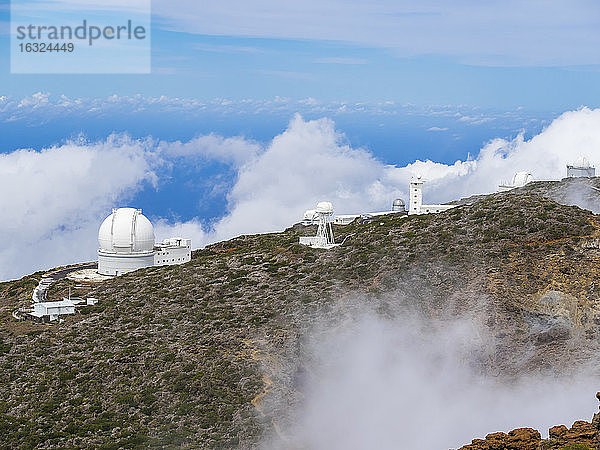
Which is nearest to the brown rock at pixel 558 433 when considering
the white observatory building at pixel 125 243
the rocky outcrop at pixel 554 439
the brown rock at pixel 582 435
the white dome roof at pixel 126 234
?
the rocky outcrop at pixel 554 439

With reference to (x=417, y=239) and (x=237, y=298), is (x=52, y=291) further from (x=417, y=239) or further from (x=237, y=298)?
(x=417, y=239)

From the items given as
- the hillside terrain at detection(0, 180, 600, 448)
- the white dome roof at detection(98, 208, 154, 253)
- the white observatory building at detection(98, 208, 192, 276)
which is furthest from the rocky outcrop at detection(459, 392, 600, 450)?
the white dome roof at detection(98, 208, 154, 253)

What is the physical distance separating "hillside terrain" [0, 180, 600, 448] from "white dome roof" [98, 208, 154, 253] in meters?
7.02

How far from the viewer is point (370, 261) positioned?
149 ft

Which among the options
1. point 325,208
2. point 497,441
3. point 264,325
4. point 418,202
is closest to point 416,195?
point 418,202

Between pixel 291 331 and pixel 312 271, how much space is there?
31.3 ft

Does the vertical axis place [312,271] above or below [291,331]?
above

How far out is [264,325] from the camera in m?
39.1

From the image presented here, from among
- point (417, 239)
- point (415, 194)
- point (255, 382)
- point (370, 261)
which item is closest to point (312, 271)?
point (370, 261)

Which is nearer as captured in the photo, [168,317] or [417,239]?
[168,317]

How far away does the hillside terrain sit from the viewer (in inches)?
1231

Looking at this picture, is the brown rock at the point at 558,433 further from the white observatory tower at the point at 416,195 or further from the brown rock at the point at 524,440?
the white observatory tower at the point at 416,195

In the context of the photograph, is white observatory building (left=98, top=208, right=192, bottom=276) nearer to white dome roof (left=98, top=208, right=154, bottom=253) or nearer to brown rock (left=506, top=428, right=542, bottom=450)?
white dome roof (left=98, top=208, right=154, bottom=253)

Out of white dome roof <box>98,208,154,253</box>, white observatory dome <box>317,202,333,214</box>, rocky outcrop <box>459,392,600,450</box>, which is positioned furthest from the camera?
white observatory dome <box>317,202,333,214</box>
